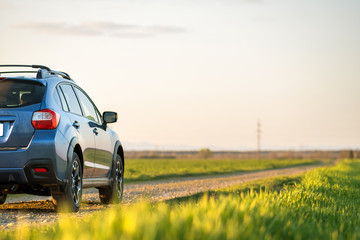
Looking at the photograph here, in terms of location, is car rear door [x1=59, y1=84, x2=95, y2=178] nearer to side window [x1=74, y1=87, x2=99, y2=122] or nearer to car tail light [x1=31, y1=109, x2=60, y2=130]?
side window [x1=74, y1=87, x2=99, y2=122]

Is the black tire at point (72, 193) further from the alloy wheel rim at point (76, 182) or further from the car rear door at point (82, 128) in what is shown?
the car rear door at point (82, 128)

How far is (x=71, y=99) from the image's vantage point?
8.55 meters

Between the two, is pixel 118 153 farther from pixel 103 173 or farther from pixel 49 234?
pixel 49 234

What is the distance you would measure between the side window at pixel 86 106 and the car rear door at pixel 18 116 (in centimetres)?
153

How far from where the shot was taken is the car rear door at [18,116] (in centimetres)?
718

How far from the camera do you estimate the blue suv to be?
7176 millimetres

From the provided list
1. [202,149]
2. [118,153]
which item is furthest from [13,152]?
[202,149]

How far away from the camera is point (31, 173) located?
23.7ft

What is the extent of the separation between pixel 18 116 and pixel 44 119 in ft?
1.16

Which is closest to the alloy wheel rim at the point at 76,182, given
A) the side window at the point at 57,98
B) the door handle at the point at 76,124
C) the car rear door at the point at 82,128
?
the car rear door at the point at 82,128

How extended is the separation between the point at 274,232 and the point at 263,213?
0.36 metres

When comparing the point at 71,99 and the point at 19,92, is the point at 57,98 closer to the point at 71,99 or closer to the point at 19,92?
the point at 19,92

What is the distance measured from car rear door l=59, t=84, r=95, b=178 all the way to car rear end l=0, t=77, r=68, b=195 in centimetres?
68

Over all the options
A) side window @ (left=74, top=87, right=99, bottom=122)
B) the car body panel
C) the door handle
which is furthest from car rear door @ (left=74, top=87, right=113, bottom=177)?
the car body panel
